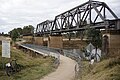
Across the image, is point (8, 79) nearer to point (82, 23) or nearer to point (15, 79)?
point (15, 79)

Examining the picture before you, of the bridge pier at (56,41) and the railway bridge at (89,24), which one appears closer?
the railway bridge at (89,24)

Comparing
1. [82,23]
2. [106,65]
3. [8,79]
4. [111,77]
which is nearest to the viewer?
[111,77]

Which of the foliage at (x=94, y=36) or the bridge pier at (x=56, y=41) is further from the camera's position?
the bridge pier at (x=56, y=41)

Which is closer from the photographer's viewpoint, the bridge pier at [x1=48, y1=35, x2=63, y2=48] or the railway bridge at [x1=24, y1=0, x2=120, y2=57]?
the railway bridge at [x1=24, y1=0, x2=120, y2=57]

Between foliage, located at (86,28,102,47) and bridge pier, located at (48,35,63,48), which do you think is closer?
foliage, located at (86,28,102,47)

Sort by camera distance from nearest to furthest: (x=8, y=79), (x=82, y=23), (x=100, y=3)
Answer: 1. (x=8, y=79)
2. (x=100, y=3)
3. (x=82, y=23)

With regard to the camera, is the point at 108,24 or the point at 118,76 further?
the point at 108,24

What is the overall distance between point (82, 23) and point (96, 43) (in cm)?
716

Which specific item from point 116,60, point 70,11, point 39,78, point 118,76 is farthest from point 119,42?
point 70,11

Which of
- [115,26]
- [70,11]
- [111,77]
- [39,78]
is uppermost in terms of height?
[70,11]

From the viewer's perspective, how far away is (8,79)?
25250mm

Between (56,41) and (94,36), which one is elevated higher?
(94,36)

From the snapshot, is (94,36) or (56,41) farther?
(56,41)

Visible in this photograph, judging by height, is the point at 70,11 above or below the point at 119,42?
above
